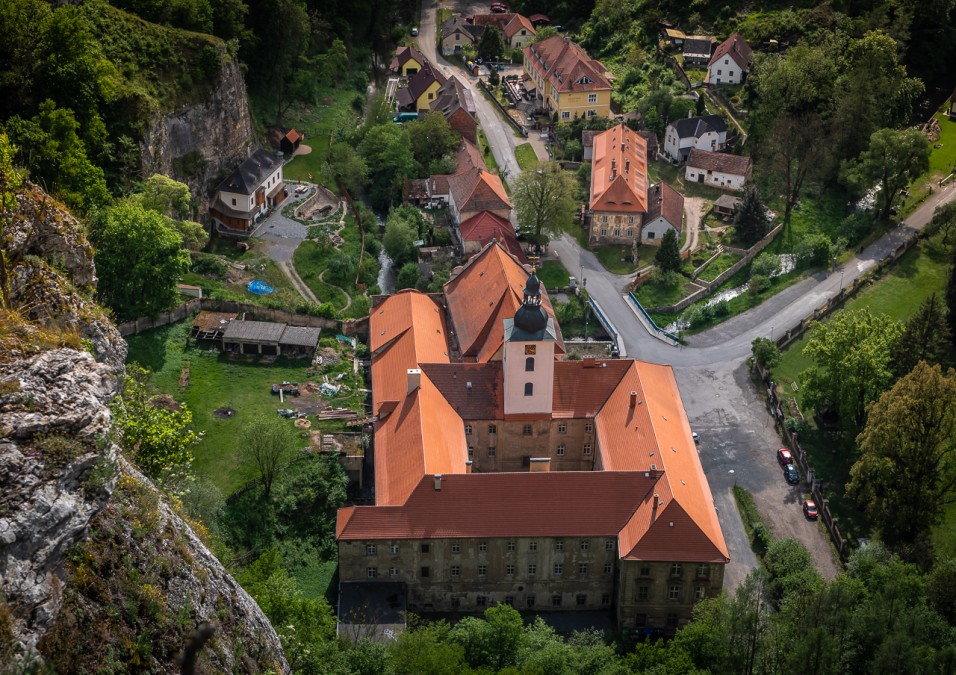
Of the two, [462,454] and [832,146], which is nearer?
[462,454]

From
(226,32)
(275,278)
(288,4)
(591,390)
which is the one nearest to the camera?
(591,390)

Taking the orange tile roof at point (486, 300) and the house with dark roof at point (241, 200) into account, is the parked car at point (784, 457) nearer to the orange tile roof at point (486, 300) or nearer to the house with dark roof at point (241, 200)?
the orange tile roof at point (486, 300)

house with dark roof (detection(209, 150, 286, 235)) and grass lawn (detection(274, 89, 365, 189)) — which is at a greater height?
house with dark roof (detection(209, 150, 286, 235))

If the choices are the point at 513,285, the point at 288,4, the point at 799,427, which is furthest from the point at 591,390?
the point at 288,4

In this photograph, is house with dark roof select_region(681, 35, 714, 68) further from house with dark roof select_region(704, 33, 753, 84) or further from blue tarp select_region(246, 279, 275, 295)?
blue tarp select_region(246, 279, 275, 295)

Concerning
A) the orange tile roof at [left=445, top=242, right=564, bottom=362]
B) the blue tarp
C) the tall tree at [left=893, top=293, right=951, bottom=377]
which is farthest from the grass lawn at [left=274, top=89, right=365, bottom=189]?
the tall tree at [left=893, top=293, right=951, bottom=377]

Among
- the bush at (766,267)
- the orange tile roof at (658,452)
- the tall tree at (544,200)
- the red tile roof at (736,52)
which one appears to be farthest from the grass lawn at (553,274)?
the red tile roof at (736,52)

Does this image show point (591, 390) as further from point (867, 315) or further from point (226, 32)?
point (226, 32)
